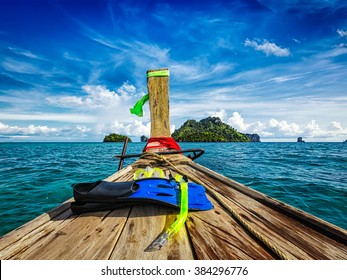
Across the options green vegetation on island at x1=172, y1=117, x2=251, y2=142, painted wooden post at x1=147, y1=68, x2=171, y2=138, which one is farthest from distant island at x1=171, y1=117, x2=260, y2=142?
painted wooden post at x1=147, y1=68, x2=171, y2=138

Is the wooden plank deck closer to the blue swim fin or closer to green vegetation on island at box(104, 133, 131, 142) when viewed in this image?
the blue swim fin

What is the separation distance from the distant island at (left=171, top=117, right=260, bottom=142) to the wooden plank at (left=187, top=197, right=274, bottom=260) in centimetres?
12193

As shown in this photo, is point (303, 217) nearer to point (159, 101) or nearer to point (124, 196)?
point (124, 196)

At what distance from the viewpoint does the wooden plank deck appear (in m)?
1.23

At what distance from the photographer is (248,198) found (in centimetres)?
228

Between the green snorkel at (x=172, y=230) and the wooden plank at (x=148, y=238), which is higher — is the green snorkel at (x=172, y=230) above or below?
above

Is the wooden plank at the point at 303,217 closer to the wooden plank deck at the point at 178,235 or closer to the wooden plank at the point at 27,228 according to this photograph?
the wooden plank deck at the point at 178,235

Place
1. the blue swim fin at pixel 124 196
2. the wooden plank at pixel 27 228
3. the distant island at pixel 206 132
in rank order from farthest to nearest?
the distant island at pixel 206 132 → the blue swim fin at pixel 124 196 → the wooden plank at pixel 27 228

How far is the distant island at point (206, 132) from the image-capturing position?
129 m

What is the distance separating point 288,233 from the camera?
1.51 meters

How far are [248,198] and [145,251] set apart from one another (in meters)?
1.51

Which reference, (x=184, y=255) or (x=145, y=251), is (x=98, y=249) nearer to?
(x=145, y=251)

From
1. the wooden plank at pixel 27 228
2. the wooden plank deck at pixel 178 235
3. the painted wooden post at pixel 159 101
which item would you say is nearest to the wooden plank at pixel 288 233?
the wooden plank deck at pixel 178 235
